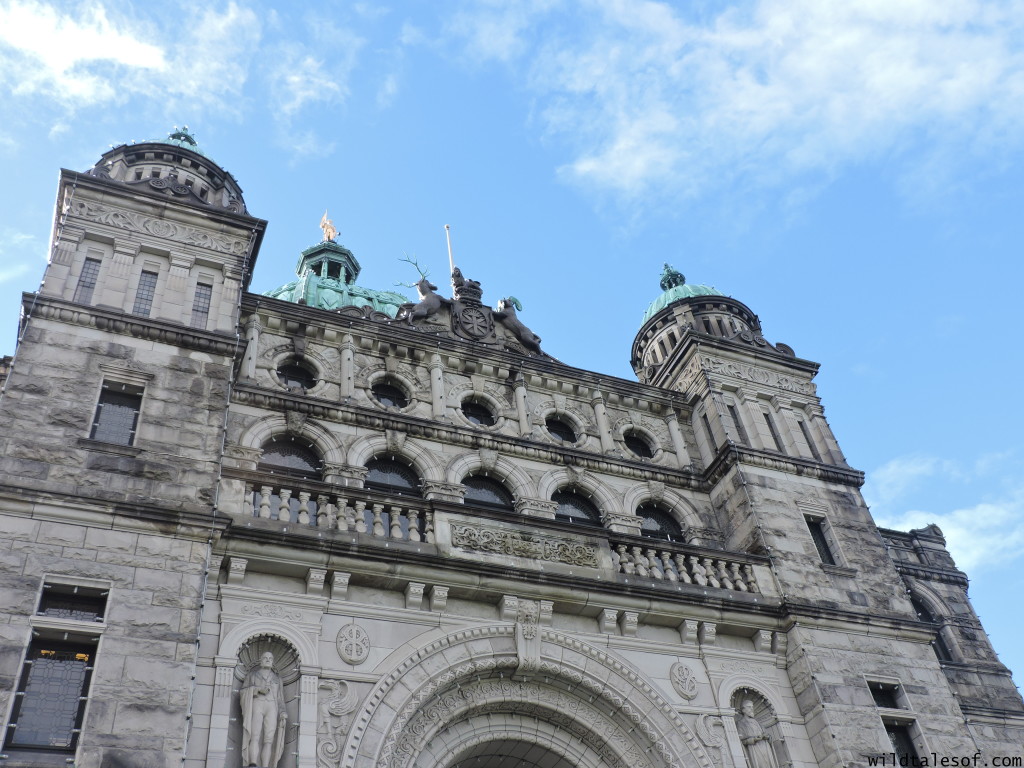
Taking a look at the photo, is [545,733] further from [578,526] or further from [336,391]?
[336,391]

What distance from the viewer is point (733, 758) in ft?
54.7

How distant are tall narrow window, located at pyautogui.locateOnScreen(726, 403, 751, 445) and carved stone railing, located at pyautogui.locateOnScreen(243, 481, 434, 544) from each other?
857 cm

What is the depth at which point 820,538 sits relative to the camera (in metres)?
21.1

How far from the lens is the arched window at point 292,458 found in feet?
61.5

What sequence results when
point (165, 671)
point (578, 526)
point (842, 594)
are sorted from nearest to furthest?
1. point (165, 671)
2. point (578, 526)
3. point (842, 594)

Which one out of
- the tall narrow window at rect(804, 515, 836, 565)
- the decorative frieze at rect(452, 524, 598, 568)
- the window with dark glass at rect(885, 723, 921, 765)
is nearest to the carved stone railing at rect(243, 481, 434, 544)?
the decorative frieze at rect(452, 524, 598, 568)

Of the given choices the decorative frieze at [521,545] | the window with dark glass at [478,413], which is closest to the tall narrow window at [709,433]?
the window with dark glass at [478,413]

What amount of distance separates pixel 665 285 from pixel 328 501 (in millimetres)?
16401

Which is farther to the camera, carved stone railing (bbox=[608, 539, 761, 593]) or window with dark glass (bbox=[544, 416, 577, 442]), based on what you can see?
window with dark glass (bbox=[544, 416, 577, 442])

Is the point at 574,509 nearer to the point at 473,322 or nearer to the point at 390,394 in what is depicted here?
the point at 390,394

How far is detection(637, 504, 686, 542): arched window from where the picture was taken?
70.3 ft

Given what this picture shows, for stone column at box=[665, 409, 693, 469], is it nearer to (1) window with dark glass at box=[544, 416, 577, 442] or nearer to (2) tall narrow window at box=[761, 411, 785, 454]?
(2) tall narrow window at box=[761, 411, 785, 454]

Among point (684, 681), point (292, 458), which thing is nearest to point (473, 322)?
point (292, 458)

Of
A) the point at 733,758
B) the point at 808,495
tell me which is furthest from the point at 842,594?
the point at 733,758
